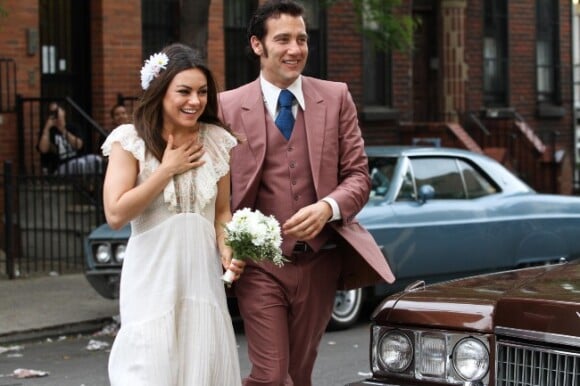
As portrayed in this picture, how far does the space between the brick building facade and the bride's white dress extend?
10177mm

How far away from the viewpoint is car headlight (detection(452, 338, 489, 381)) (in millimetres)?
4512

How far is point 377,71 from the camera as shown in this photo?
68.2 feet

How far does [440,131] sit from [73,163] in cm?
767

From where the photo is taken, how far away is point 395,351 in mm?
4805

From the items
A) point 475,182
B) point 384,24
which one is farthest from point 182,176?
point 384,24

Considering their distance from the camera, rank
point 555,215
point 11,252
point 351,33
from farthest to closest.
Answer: point 351,33
point 11,252
point 555,215

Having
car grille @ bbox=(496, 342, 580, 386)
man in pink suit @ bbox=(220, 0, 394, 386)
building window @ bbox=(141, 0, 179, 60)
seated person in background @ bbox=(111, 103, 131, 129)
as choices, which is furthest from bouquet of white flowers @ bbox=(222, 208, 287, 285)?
building window @ bbox=(141, 0, 179, 60)

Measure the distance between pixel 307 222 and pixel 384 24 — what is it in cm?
1191

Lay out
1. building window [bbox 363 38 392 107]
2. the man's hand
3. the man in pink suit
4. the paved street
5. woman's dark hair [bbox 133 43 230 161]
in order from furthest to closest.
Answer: building window [bbox 363 38 392 107] → the paved street → the man in pink suit → the man's hand → woman's dark hair [bbox 133 43 230 161]

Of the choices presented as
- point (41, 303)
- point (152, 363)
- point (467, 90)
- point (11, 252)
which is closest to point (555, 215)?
point (41, 303)

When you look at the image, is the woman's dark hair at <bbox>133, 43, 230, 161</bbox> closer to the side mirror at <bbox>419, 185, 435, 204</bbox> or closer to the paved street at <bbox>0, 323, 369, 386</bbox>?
the paved street at <bbox>0, 323, 369, 386</bbox>

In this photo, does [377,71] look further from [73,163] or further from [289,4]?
[289,4]

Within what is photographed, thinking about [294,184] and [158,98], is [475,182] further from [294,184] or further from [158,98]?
[158,98]

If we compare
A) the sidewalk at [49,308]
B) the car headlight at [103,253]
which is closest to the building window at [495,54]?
the sidewalk at [49,308]
